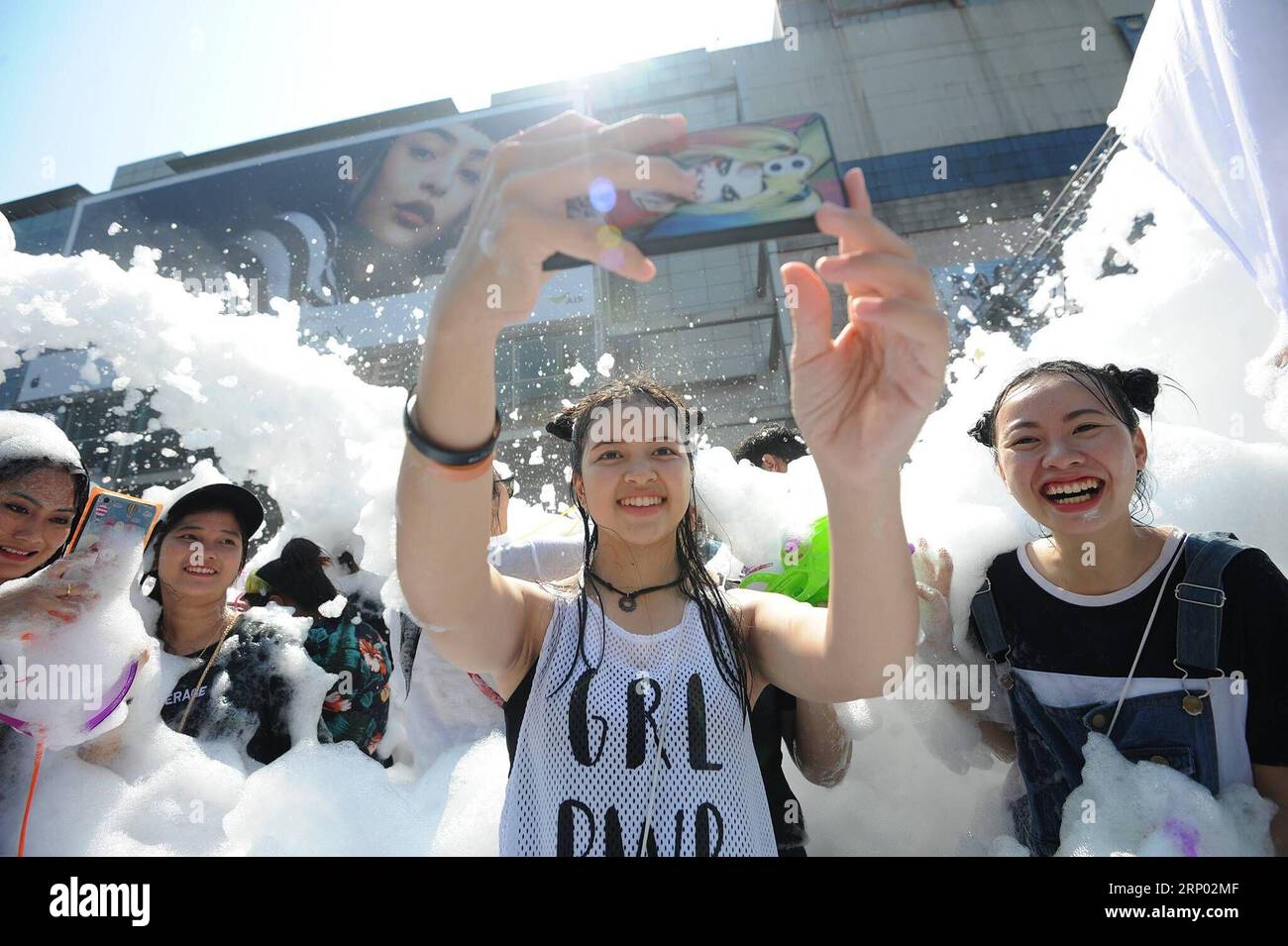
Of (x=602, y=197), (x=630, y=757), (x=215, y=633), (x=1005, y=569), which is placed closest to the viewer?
(x=602, y=197)

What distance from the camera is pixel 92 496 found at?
199 cm

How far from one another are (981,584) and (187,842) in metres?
2.19

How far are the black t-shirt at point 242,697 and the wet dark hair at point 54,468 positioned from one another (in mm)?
602

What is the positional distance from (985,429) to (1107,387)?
0.91 ft

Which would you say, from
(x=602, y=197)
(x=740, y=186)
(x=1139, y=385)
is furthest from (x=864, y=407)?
(x=1139, y=385)

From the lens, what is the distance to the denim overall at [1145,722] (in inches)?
51.8

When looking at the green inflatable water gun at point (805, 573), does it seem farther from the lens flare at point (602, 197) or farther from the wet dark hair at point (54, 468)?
the wet dark hair at point (54, 468)

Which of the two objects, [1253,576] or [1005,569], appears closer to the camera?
[1253,576]

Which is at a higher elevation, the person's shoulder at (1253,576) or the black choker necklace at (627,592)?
the black choker necklace at (627,592)

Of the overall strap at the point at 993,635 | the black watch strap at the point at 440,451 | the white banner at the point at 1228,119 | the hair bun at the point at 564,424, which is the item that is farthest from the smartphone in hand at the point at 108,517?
the white banner at the point at 1228,119

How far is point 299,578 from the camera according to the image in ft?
11.0

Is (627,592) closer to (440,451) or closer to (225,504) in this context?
(440,451)

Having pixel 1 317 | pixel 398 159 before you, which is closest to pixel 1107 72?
pixel 398 159

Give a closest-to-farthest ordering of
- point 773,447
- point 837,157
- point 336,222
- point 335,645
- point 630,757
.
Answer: point 630,757, point 335,645, point 773,447, point 837,157, point 336,222
